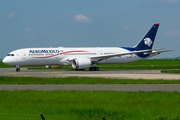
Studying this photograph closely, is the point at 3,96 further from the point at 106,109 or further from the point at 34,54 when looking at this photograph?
the point at 34,54

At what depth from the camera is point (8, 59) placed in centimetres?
4806

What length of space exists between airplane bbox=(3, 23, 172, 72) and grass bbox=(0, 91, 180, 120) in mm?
31023

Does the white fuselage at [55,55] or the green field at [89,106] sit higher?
the white fuselage at [55,55]

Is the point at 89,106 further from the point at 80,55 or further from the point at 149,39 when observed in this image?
the point at 149,39

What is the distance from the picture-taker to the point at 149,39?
5856 cm

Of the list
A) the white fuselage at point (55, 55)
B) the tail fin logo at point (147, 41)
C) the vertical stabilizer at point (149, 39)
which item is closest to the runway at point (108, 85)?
the white fuselage at point (55, 55)

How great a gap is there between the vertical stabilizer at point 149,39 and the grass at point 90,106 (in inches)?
1621

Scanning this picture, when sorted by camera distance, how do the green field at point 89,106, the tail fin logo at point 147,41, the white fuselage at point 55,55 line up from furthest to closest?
the tail fin logo at point 147,41, the white fuselage at point 55,55, the green field at point 89,106

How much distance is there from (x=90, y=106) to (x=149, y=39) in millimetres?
46544

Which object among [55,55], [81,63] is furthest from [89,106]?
[55,55]

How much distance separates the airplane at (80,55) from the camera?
1922 inches

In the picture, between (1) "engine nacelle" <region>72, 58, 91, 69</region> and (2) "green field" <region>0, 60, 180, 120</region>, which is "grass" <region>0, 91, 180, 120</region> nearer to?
(2) "green field" <region>0, 60, 180, 120</region>

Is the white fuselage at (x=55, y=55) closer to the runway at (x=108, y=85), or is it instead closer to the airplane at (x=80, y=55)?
the airplane at (x=80, y=55)

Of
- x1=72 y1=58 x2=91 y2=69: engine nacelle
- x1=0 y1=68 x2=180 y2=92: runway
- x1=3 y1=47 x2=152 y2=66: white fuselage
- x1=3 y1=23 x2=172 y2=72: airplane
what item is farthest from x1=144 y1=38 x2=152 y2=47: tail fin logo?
x1=0 y1=68 x2=180 y2=92: runway
